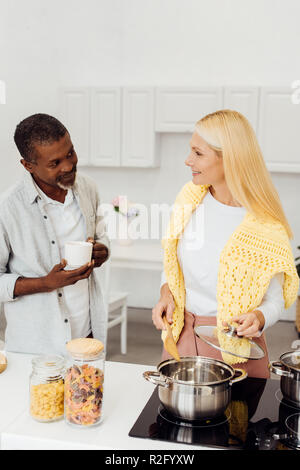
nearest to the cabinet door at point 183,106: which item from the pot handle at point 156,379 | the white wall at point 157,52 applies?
the white wall at point 157,52

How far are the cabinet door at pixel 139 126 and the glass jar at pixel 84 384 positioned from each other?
379 cm

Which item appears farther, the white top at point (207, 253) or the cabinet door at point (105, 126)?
the cabinet door at point (105, 126)

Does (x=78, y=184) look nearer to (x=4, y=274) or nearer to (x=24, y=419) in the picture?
(x=4, y=274)

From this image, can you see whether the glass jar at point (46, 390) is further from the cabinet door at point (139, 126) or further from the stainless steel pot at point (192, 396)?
the cabinet door at point (139, 126)

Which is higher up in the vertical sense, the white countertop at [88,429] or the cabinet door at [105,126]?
the cabinet door at [105,126]

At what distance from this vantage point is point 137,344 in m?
4.39

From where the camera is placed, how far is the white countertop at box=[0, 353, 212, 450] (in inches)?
48.3

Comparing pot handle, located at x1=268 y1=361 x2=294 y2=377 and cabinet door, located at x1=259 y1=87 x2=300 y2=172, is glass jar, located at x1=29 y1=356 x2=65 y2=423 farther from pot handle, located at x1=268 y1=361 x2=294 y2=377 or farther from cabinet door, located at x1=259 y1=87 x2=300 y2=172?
cabinet door, located at x1=259 y1=87 x2=300 y2=172

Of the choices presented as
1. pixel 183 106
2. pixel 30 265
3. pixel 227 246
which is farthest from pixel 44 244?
pixel 183 106

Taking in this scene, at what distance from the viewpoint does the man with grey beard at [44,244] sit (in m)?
1.84

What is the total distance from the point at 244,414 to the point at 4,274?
965 millimetres

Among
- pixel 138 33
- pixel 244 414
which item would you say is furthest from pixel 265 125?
pixel 244 414

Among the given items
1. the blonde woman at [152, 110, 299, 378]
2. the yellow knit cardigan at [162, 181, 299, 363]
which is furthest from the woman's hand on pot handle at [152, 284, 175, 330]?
the yellow knit cardigan at [162, 181, 299, 363]
